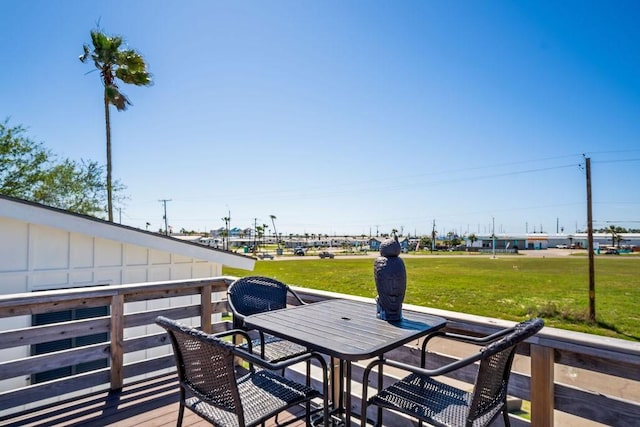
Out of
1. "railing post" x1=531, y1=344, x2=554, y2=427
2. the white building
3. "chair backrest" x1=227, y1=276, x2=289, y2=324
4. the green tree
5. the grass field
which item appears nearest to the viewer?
"railing post" x1=531, y1=344, x2=554, y2=427

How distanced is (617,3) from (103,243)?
38.7ft

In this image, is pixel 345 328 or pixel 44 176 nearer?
pixel 345 328

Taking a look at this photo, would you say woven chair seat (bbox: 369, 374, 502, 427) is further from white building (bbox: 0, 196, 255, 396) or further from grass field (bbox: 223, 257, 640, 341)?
grass field (bbox: 223, 257, 640, 341)

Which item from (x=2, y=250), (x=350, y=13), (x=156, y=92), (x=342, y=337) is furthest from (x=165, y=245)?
(x=156, y=92)

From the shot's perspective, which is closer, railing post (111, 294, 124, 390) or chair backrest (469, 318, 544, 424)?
chair backrest (469, 318, 544, 424)

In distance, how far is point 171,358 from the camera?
295 cm

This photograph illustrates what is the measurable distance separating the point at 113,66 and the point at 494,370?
15601 millimetres

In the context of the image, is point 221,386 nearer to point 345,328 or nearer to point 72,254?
point 345,328

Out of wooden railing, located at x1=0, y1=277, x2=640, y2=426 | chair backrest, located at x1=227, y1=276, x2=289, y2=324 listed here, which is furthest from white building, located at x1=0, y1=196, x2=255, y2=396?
chair backrest, located at x1=227, y1=276, x2=289, y2=324

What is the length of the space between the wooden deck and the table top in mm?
809

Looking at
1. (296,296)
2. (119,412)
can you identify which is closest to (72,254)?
(119,412)

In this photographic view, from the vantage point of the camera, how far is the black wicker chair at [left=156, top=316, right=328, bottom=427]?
1354 mm

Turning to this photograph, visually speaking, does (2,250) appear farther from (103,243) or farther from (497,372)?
(497,372)

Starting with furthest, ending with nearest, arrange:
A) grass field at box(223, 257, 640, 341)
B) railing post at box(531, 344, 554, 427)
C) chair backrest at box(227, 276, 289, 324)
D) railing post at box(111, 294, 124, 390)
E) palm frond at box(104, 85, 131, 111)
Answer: palm frond at box(104, 85, 131, 111) < grass field at box(223, 257, 640, 341) < railing post at box(111, 294, 124, 390) < chair backrest at box(227, 276, 289, 324) < railing post at box(531, 344, 554, 427)
